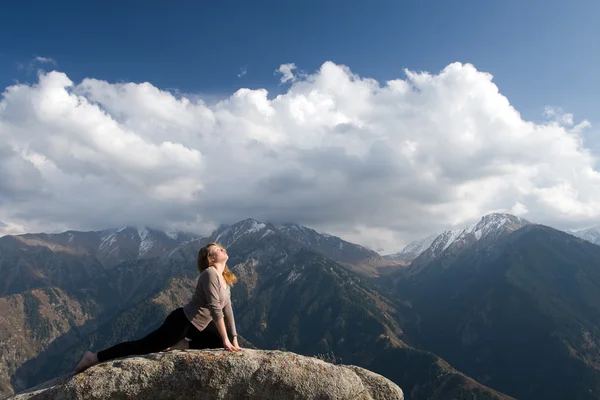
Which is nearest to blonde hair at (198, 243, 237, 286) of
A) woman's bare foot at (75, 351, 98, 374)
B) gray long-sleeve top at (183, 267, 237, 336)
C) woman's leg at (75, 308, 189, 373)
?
gray long-sleeve top at (183, 267, 237, 336)

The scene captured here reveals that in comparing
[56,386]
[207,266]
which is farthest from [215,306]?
[56,386]

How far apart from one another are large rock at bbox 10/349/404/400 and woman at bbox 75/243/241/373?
580 mm

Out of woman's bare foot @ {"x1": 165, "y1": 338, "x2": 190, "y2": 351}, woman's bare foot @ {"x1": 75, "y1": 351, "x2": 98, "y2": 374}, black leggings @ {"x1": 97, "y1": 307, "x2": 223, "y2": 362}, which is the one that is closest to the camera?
woman's bare foot @ {"x1": 75, "y1": 351, "x2": 98, "y2": 374}

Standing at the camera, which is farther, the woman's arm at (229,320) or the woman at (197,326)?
the woman's arm at (229,320)

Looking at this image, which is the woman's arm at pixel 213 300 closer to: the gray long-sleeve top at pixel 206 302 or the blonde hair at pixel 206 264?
the gray long-sleeve top at pixel 206 302

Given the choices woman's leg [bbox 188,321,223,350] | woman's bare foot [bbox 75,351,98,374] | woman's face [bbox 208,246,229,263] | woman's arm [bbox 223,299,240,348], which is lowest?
woman's bare foot [bbox 75,351,98,374]

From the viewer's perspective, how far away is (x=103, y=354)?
11359mm

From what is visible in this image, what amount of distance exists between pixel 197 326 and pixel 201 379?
1634 mm

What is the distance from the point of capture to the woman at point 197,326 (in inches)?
451

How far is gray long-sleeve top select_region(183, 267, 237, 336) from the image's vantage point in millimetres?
11703

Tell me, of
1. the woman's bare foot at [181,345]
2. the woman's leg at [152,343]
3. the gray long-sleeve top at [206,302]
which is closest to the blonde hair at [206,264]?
the gray long-sleeve top at [206,302]

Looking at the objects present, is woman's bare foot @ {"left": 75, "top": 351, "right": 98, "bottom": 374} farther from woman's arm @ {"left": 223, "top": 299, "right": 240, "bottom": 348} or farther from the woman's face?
the woman's face

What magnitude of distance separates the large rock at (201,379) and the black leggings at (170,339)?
558 mm

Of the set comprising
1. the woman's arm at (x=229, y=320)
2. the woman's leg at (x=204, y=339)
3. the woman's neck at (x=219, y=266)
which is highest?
the woman's neck at (x=219, y=266)
